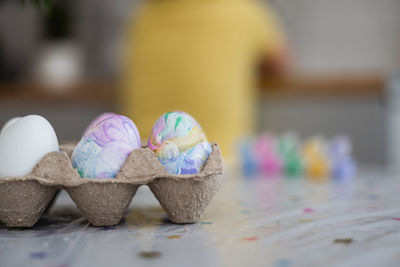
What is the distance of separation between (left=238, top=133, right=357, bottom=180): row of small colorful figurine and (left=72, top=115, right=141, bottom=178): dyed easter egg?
0.73 metres

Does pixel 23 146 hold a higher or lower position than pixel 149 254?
higher

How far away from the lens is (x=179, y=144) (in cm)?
55

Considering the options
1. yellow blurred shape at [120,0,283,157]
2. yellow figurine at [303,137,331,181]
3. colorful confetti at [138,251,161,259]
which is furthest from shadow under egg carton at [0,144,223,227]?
yellow blurred shape at [120,0,283,157]

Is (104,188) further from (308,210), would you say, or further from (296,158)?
(296,158)

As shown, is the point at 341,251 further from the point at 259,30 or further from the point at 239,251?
the point at 259,30

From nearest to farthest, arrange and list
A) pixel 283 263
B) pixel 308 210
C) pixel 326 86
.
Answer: pixel 283 263 → pixel 308 210 → pixel 326 86

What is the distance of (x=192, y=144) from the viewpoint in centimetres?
56

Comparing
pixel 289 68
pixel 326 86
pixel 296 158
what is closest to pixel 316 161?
pixel 296 158

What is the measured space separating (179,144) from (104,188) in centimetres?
11

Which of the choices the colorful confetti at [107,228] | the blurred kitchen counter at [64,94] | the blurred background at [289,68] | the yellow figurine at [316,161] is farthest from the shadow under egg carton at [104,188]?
the blurred kitchen counter at [64,94]

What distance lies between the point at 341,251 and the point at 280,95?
153cm

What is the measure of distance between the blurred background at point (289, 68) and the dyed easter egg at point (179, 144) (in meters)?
1.37

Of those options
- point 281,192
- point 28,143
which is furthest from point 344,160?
point 28,143

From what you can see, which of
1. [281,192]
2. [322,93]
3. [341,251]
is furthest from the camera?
[322,93]
